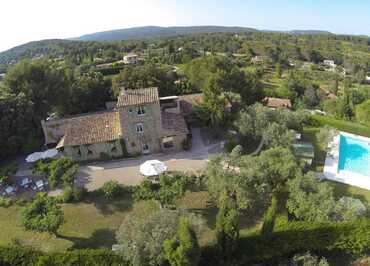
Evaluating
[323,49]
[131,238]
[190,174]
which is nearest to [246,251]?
[131,238]

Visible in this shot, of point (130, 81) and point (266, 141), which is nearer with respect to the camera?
point (266, 141)

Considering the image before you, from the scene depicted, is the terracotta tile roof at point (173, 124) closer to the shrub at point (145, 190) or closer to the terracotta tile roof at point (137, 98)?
the terracotta tile roof at point (137, 98)

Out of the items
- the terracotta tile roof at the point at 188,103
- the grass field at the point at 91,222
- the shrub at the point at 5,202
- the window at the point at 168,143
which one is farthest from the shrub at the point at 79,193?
the terracotta tile roof at the point at 188,103

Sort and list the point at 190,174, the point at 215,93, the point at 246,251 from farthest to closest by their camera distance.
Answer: the point at 215,93, the point at 190,174, the point at 246,251

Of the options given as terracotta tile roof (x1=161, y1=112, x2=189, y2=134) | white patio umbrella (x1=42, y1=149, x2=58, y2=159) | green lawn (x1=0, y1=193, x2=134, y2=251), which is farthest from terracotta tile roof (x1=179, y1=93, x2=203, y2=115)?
green lawn (x1=0, y1=193, x2=134, y2=251)

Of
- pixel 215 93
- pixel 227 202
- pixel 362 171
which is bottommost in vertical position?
pixel 362 171

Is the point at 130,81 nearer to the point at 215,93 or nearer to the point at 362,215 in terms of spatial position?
the point at 215,93

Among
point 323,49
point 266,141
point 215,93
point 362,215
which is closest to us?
point 362,215

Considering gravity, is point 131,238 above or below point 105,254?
above
